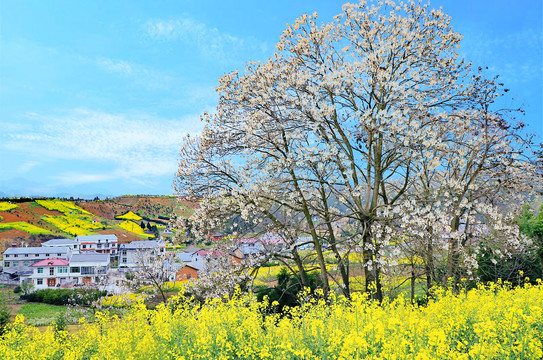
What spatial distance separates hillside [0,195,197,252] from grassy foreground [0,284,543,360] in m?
24.9

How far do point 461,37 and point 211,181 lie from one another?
929cm

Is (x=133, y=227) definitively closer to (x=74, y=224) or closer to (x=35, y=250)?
(x=74, y=224)

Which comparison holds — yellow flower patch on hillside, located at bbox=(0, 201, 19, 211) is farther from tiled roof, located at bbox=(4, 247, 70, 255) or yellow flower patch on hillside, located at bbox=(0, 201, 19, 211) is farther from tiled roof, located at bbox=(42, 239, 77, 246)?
tiled roof, located at bbox=(42, 239, 77, 246)

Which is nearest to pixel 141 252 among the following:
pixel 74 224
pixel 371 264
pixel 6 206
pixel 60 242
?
pixel 60 242

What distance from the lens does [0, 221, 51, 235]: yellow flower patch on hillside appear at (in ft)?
101

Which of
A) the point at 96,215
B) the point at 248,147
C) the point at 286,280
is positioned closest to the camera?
the point at 248,147

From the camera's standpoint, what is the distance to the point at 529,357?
14.9 ft

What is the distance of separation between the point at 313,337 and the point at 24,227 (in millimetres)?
34873

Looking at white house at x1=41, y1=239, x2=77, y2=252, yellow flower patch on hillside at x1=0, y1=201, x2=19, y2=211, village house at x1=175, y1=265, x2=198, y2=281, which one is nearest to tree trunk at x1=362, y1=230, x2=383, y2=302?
village house at x1=175, y1=265, x2=198, y2=281

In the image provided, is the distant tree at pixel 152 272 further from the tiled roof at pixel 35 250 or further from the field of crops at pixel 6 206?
the field of crops at pixel 6 206

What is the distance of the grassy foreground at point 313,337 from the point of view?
4184mm

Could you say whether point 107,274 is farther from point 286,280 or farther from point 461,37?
point 461,37

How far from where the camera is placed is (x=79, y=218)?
112 feet

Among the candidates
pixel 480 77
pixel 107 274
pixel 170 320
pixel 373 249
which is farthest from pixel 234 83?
pixel 107 274
